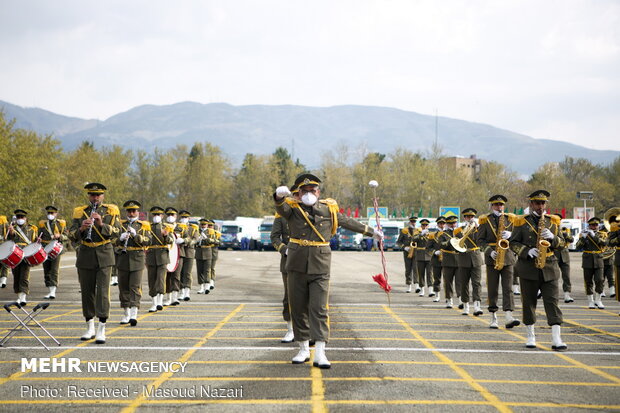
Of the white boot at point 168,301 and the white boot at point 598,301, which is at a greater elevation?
the white boot at point 168,301

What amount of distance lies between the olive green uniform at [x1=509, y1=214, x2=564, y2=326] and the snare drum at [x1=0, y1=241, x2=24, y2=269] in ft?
35.4

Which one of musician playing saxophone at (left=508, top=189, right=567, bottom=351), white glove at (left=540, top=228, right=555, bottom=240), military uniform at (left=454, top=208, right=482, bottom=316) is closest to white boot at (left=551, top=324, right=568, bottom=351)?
musician playing saxophone at (left=508, top=189, right=567, bottom=351)

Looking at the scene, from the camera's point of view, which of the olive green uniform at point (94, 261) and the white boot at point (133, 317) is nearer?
the olive green uniform at point (94, 261)

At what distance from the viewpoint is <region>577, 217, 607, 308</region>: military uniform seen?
15.8 metres

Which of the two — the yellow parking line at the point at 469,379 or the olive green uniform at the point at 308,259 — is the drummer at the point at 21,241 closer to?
the olive green uniform at the point at 308,259

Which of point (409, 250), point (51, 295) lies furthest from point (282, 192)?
point (409, 250)

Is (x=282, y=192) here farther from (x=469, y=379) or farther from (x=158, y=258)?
(x=158, y=258)

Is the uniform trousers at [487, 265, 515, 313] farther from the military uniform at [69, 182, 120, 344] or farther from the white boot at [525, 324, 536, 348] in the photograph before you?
the military uniform at [69, 182, 120, 344]

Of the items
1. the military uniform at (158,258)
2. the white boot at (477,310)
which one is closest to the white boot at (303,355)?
the military uniform at (158,258)

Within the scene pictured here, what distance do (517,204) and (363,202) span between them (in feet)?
81.7

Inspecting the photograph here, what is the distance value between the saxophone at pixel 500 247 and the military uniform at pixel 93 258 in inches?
288

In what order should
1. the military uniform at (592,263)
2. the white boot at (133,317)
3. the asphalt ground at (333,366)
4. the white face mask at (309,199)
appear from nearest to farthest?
the asphalt ground at (333,366), the white face mask at (309,199), the white boot at (133,317), the military uniform at (592,263)

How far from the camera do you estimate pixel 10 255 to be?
43.8ft

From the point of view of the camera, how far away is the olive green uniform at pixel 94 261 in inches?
392
